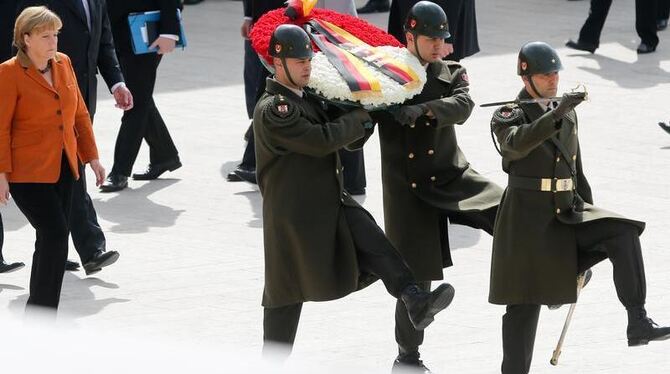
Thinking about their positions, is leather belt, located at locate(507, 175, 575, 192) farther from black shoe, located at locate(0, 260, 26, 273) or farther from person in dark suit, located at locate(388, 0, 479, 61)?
person in dark suit, located at locate(388, 0, 479, 61)

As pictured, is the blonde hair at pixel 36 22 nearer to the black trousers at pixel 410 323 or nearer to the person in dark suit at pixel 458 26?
the black trousers at pixel 410 323

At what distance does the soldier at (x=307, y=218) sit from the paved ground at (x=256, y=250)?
0.37 metres

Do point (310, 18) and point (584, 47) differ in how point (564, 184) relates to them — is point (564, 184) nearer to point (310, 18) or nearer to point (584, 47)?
point (310, 18)

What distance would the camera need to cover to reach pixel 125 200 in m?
11.0

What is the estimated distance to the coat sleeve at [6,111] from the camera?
7730 mm

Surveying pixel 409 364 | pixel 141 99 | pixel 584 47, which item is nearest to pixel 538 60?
pixel 409 364

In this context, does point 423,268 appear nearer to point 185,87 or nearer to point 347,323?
point 347,323

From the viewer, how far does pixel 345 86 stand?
22.0 ft

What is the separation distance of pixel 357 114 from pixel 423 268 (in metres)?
0.88

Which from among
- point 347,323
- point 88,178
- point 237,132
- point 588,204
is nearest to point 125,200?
point 88,178

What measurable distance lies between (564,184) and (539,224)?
20 centimetres

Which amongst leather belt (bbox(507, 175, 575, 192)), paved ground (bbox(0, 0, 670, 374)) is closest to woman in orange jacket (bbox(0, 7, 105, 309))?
paved ground (bbox(0, 0, 670, 374))

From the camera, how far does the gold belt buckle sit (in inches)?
259

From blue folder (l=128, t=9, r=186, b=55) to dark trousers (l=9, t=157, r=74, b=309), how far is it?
3080 millimetres
